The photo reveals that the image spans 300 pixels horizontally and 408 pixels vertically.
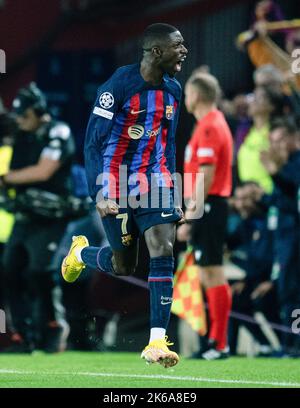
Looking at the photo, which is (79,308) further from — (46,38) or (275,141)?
(46,38)

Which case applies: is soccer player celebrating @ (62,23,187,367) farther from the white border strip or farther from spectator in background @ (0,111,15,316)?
spectator in background @ (0,111,15,316)

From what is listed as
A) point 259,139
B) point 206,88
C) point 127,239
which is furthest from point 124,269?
point 259,139

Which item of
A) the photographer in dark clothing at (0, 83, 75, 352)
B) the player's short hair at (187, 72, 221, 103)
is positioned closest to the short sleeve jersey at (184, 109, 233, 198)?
the player's short hair at (187, 72, 221, 103)

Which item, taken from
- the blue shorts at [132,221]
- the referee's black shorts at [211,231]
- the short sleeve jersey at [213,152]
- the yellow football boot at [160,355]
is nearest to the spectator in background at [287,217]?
the short sleeve jersey at [213,152]

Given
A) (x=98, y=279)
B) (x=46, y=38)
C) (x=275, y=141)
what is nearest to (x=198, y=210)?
(x=275, y=141)

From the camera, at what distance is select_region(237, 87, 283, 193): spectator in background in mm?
12805

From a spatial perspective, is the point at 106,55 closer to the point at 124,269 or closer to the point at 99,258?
the point at 99,258

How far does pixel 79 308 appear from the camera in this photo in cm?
1322

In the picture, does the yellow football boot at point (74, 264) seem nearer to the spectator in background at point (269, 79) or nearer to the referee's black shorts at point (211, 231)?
the referee's black shorts at point (211, 231)

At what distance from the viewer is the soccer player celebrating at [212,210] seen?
36.3 ft

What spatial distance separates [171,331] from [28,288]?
7.25ft

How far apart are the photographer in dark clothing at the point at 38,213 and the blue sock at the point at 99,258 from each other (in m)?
1.96

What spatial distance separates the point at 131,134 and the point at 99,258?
3.30 feet
